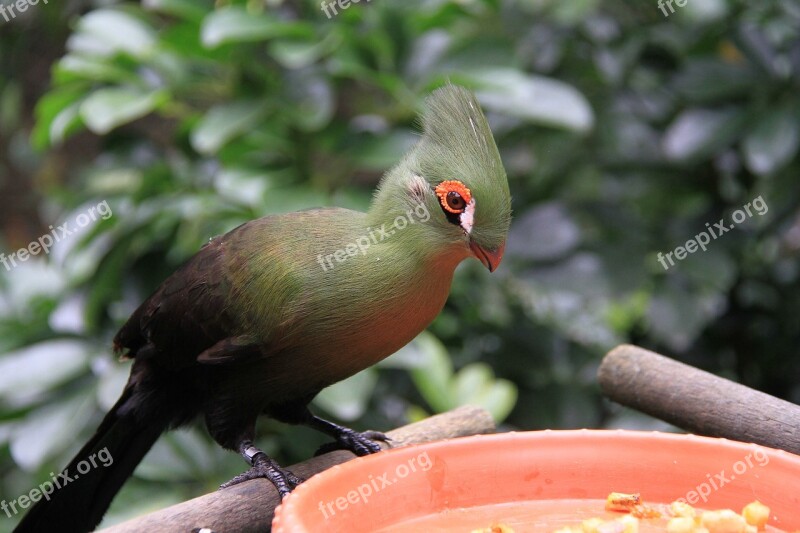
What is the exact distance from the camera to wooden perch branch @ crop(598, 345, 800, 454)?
1841mm

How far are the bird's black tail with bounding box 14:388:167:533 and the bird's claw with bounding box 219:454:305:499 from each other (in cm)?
38

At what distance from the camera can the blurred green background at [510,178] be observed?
10.1 ft

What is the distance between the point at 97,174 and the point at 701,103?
91.9 inches

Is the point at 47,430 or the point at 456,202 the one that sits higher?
the point at 456,202

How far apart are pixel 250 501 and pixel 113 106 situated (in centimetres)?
173

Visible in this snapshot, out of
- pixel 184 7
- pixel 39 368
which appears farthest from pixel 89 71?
pixel 39 368

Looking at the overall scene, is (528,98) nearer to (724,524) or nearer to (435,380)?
(435,380)

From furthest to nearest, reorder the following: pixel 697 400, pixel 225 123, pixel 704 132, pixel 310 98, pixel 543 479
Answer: pixel 704 132 < pixel 310 98 < pixel 225 123 < pixel 697 400 < pixel 543 479

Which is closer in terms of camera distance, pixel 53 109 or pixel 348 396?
pixel 348 396

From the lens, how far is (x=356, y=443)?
2223mm

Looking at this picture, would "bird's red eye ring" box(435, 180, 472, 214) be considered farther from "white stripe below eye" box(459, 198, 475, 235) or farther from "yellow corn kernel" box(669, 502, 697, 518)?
"yellow corn kernel" box(669, 502, 697, 518)

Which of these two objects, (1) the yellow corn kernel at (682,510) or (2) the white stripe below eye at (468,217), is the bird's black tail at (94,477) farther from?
(1) the yellow corn kernel at (682,510)

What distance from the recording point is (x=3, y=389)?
117 inches

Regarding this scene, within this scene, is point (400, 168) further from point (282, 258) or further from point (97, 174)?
point (97, 174)
